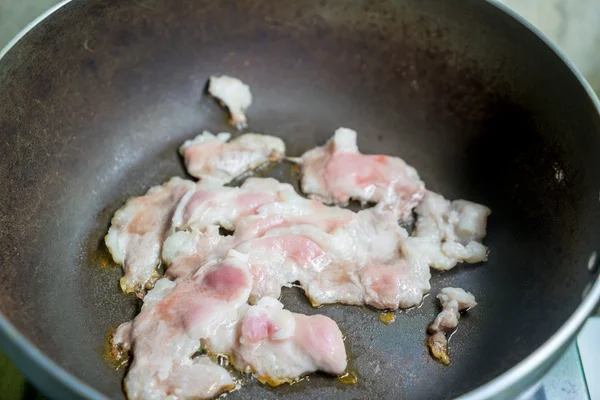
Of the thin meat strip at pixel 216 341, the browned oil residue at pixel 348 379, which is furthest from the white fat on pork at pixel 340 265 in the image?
the browned oil residue at pixel 348 379

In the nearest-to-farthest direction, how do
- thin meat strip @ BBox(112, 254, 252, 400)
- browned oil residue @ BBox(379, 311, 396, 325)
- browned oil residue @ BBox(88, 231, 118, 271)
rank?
1. thin meat strip @ BBox(112, 254, 252, 400)
2. browned oil residue @ BBox(379, 311, 396, 325)
3. browned oil residue @ BBox(88, 231, 118, 271)

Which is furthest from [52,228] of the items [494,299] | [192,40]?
[494,299]

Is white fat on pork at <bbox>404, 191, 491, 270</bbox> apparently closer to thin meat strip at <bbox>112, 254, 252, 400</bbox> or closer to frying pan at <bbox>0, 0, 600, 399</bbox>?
frying pan at <bbox>0, 0, 600, 399</bbox>

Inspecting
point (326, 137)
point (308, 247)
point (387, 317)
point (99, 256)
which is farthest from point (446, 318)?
point (99, 256)

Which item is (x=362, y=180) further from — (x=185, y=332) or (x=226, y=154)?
(x=185, y=332)

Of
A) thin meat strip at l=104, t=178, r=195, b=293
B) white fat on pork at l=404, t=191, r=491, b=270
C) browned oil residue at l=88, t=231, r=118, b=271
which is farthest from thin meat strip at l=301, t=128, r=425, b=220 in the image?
browned oil residue at l=88, t=231, r=118, b=271

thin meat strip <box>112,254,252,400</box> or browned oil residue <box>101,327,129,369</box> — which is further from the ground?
thin meat strip <box>112,254,252,400</box>

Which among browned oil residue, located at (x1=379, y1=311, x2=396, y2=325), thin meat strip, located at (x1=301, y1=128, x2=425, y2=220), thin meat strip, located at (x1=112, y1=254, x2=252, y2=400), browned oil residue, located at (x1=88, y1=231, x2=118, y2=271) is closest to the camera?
thin meat strip, located at (x1=112, y1=254, x2=252, y2=400)
